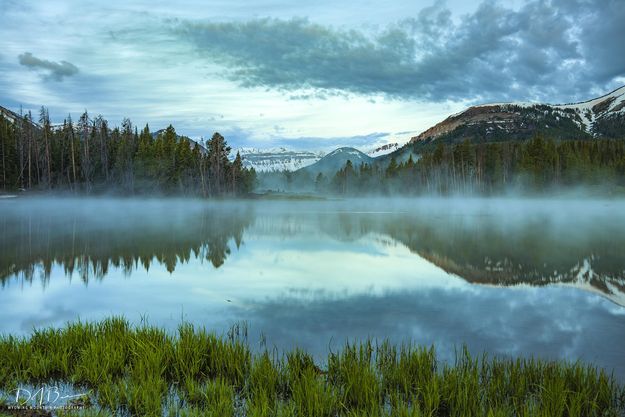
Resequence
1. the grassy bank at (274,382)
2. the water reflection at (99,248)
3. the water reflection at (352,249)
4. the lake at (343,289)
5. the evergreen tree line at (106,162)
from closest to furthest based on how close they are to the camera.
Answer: the grassy bank at (274,382) < the lake at (343,289) < the water reflection at (352,249) < the water reflection at (99,248) < the evergreen tree line at (106,162)

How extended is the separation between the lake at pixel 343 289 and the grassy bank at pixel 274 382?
199 centimetres

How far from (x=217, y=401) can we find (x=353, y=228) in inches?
1310

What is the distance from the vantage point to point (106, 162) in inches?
3954

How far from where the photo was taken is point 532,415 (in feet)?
18.4

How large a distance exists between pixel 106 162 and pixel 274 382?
104 m

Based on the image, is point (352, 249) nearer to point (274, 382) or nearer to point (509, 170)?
point (274, 382)

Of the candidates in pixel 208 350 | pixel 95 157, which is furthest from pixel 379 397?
pixel 95 157

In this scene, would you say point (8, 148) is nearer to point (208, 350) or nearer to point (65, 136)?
point (65, 136)

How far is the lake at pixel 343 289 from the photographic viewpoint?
1046 cm

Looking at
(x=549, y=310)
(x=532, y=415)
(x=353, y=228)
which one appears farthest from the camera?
(x=353, y=228)

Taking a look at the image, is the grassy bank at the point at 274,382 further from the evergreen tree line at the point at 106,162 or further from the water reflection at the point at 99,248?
the evergreen tree line at the point at 106,162

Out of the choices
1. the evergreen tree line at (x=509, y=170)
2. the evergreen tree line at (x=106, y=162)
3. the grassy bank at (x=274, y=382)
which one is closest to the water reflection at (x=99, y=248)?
the grassy bank at (x=274, y=382)

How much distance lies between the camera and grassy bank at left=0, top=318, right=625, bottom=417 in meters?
6.05

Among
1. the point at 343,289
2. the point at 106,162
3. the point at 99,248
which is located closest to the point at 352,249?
the point at 343,289
